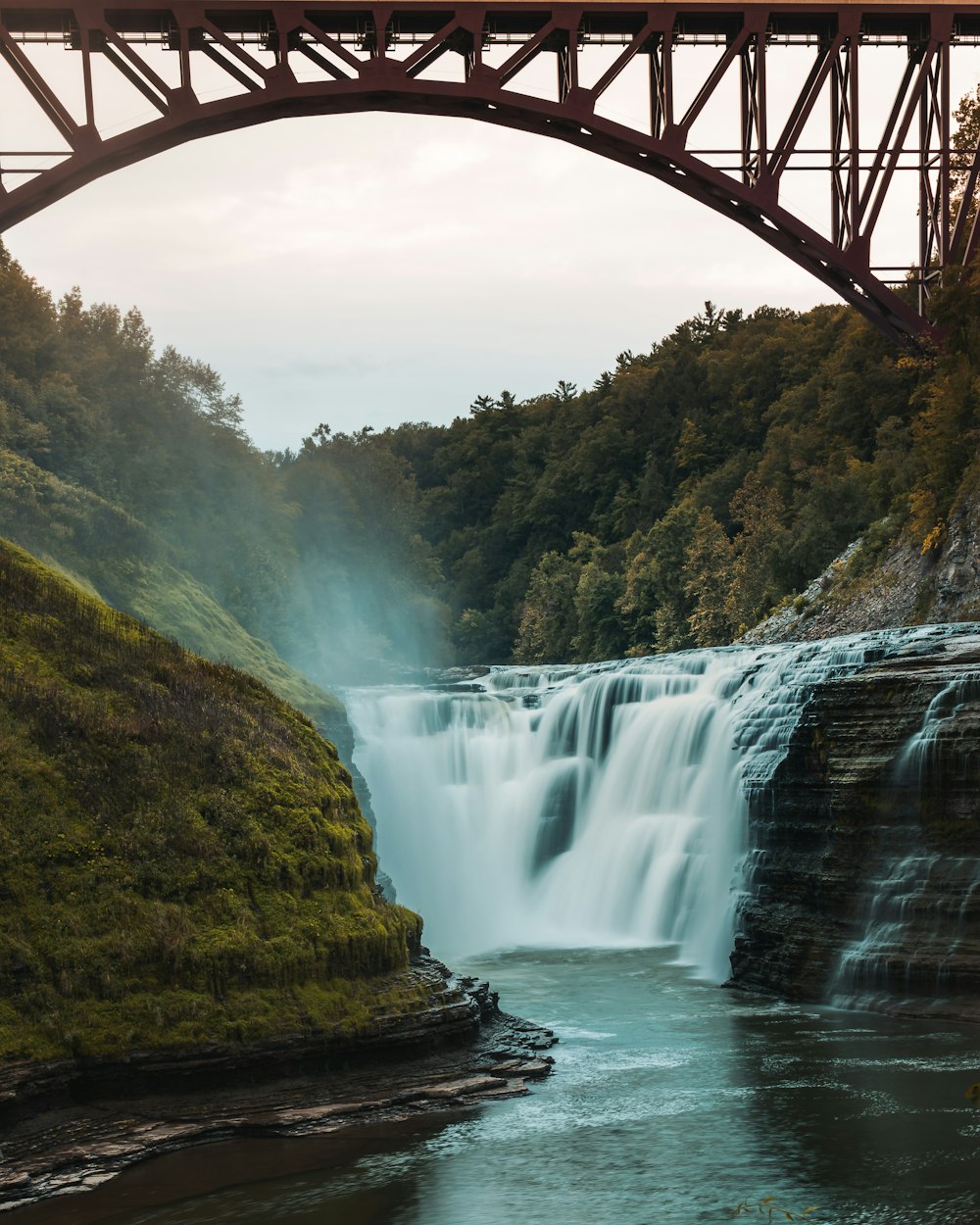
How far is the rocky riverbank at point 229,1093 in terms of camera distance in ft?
43.4

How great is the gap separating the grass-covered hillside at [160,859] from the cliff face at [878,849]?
691 cm

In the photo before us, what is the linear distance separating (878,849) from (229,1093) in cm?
1103

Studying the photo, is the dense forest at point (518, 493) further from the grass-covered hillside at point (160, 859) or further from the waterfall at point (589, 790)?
the grass-covered hillside at point (160, 859)

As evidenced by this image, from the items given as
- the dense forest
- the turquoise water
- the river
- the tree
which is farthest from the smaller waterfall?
the tree

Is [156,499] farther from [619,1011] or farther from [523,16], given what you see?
[619,1011]

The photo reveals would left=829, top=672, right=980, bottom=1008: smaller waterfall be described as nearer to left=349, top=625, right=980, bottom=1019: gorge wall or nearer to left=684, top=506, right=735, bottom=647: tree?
left=349, top=625, right=980, bottom=1019: gorge wall

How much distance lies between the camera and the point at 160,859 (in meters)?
16.1

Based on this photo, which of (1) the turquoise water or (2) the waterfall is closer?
(1) the turquoise water

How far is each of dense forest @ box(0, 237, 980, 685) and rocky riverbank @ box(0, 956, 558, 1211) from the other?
2302 cm

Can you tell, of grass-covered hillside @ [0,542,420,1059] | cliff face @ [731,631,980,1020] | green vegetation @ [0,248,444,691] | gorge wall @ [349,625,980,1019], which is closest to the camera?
grass-covered hillside @ [0,542,420,1059]

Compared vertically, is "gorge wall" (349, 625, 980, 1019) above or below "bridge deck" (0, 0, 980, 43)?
below

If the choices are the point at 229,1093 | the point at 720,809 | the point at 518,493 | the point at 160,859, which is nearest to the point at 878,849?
the point at 720,809

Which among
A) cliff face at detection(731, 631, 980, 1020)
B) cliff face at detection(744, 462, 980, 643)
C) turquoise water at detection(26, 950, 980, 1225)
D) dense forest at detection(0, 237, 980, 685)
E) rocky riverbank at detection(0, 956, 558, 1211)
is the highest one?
dense forest at detection(0, 237, 980, 685)

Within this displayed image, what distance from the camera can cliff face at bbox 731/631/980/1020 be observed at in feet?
67.6
